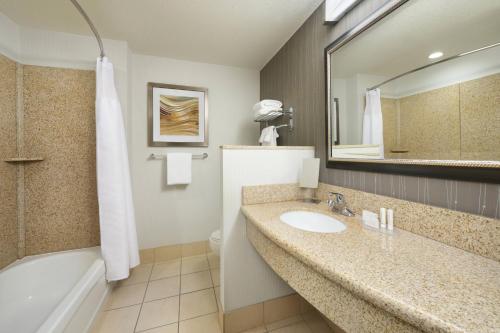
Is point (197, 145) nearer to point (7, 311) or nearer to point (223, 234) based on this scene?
point (223, 234)

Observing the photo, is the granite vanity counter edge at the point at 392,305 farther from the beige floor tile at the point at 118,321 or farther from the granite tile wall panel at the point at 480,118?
the beige floor tile at the point at 118,321

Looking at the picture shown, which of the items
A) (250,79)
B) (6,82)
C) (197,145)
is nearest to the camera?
A: (6,82)

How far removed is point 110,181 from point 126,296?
3.11 feet

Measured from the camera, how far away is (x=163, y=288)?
1.61m

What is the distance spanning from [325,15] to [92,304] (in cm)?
239

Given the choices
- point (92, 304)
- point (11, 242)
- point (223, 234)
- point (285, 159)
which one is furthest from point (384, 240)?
point (11, 242)

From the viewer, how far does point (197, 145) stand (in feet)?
6.92

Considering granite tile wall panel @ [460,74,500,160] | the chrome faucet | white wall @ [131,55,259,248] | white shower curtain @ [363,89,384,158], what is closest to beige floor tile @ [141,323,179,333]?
white wall @ [131,55,259,248]

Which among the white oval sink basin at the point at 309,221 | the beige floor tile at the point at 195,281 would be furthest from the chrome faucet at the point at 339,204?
the beige floor tile at the point at 195,281

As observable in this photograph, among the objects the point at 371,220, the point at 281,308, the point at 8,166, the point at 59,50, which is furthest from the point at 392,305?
the point at 59,50

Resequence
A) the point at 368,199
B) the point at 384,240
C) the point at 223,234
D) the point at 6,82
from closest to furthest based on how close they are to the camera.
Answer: the point at 384,240 < the point at 368,199 < the point at 223,234 < the point at 6,82

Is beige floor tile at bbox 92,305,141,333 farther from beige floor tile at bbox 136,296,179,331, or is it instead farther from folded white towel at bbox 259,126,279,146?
folded white towel at bbox 259,126,279,146

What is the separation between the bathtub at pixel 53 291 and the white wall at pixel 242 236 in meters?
0.80

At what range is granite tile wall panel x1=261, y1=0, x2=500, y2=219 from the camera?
668mm
